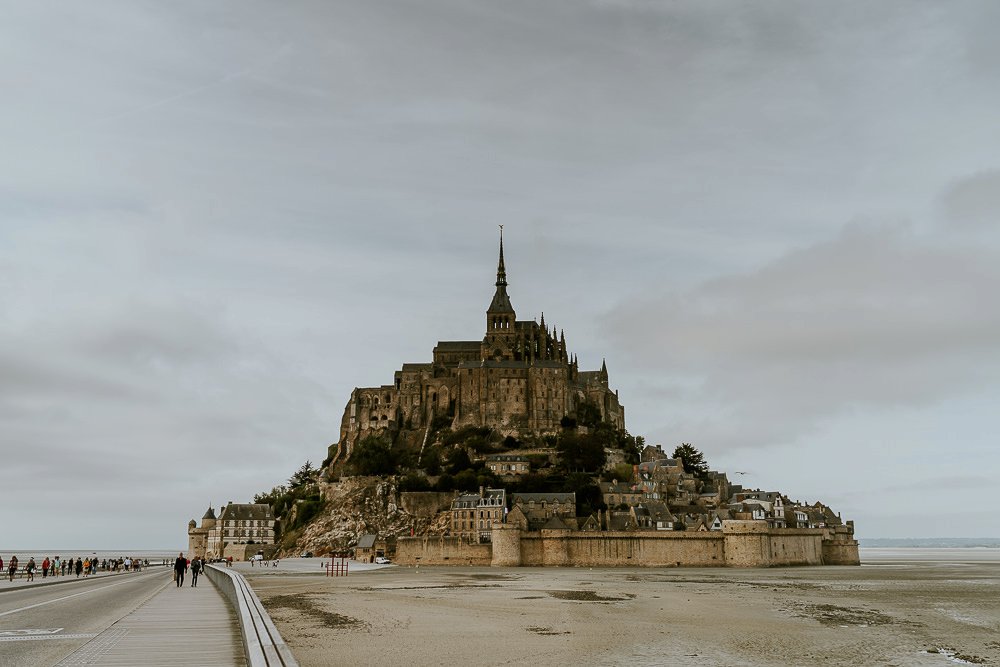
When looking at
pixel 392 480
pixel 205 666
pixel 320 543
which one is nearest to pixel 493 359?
pixel 392 480

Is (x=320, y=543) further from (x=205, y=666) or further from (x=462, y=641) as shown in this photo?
(x=205, y=666)

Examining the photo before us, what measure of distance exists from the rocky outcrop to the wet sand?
40.2m

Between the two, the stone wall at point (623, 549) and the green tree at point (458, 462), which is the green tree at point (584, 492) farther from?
the green tree at point (458, 462)

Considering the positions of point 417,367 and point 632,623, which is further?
point 417,367

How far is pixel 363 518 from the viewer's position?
87688 mm

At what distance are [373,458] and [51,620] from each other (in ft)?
247

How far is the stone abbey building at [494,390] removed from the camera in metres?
98.8

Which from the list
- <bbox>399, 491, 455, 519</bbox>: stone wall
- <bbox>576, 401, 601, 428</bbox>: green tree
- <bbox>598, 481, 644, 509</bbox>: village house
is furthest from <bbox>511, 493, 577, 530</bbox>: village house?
<bbox>576, 401, 601, 428</bbox>: green tree

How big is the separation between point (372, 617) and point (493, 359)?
3118 inches

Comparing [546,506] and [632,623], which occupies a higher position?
[546,506]

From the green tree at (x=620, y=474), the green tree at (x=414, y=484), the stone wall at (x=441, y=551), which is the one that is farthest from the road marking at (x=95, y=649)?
the green tree at (x=620, y=474)

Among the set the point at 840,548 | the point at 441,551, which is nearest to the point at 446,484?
the point at 441,551

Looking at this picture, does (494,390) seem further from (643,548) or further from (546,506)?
(643,548)

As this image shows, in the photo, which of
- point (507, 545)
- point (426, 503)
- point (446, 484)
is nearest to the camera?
point (507, 545)
